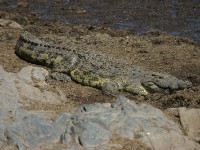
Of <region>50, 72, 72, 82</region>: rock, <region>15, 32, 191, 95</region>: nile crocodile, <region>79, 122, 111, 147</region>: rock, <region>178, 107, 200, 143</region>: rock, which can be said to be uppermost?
<region>79, 122, 111, 147</region>: rock

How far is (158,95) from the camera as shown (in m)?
7.83

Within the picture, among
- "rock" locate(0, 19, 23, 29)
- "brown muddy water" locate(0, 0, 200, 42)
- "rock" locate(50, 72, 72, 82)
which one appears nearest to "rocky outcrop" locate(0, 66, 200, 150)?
"rock" locate(50, 72, 72, 82)

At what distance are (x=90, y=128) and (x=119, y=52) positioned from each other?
15.9 ft

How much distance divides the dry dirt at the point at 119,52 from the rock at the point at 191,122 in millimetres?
767

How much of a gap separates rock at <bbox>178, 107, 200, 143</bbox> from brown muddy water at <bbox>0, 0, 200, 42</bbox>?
608 cm

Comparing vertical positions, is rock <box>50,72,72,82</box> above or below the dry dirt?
above

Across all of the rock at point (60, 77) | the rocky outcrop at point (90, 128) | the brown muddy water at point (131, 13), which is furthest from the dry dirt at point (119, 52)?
the brown muddy water at point (131, 13)

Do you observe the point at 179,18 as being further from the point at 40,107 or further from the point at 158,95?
the point at 40,107

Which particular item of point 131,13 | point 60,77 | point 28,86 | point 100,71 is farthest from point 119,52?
point 131,13

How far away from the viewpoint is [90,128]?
18.9 ft

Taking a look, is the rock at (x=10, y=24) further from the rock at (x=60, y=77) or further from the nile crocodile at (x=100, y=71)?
the rock at (x=60, y=77)

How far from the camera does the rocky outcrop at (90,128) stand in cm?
554

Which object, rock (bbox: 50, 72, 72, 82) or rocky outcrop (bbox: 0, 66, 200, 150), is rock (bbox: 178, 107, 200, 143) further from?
rock (bbox: 50, 72, 72, 82)

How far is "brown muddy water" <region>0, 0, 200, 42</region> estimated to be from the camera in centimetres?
1374
